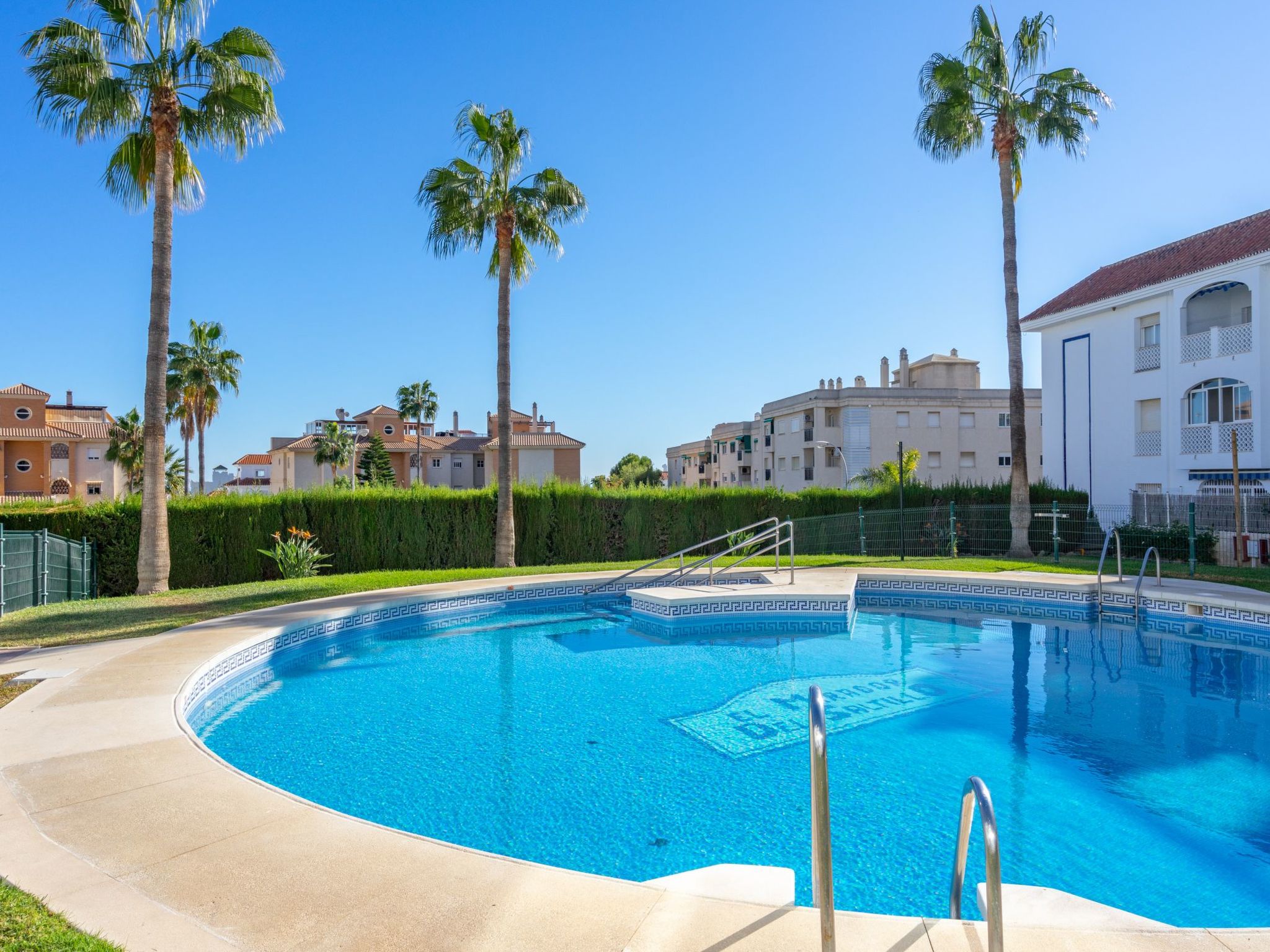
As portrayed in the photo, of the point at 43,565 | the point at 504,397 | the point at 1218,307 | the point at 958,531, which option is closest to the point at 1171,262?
the point at 1218,307

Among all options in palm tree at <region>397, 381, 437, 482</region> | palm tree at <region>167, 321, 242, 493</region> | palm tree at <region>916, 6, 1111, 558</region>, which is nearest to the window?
palm tree at <region>916, 6, 1111, 558</region>

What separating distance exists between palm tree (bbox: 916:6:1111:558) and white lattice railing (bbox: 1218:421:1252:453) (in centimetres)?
676

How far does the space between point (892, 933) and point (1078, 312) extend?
27744mm

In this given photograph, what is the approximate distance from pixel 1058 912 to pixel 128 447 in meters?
44.0

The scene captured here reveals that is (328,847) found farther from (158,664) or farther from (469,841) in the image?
(158,664)

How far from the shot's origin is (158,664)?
7.56m

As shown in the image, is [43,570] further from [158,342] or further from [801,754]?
[801,754]

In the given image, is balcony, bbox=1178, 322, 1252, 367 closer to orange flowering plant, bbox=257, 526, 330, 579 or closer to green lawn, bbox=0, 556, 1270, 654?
green lawn, bbox=0, 556, 1270, 654

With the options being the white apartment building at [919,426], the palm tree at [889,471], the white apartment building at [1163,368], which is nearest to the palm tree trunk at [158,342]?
the white apartment building at [1163,368]

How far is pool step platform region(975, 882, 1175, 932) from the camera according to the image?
296cm

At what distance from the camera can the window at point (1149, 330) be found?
2303 cm

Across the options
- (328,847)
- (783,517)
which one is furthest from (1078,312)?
(328,847)

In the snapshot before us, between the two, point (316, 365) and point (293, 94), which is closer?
point (293, 94)

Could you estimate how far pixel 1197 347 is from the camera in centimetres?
2145
